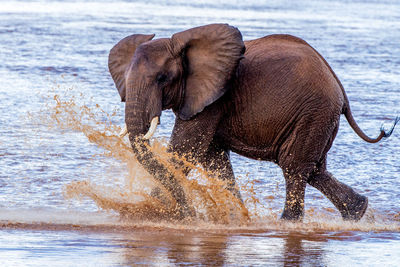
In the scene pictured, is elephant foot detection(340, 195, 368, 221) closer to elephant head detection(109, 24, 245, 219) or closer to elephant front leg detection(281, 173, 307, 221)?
elephant front leg detection(281, 173, 307, 221)

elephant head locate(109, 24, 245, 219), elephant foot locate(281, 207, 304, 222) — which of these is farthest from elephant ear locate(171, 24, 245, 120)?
elephant foot locate(281, 207, 304, 222)

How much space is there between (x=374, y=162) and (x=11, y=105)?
5722 mm

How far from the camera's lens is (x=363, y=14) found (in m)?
44.2

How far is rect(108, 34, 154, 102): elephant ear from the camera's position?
9.02m

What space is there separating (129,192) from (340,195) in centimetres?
217

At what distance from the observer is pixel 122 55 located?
9102 mm

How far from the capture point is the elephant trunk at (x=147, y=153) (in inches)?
323

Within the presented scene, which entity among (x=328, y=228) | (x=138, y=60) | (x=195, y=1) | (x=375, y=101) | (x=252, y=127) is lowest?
(x=195, y=1)

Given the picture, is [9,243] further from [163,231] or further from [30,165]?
[30,165]

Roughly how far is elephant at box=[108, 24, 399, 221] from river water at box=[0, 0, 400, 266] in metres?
0.36

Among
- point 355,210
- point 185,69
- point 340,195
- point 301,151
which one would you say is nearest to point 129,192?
point 185,69

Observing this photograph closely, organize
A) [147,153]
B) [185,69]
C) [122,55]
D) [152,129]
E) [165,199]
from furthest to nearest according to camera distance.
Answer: [122,55]
[165,199]
[185,69]
[147,153]
[152,129]

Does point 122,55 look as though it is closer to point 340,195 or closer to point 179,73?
point 179,73

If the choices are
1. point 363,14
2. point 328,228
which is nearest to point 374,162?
point 328,228
